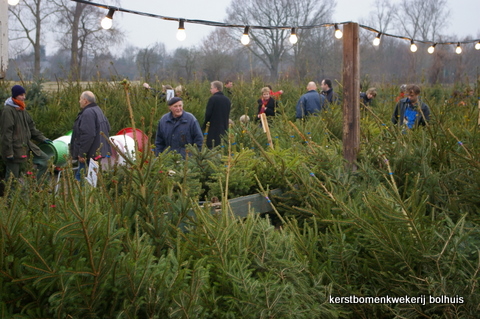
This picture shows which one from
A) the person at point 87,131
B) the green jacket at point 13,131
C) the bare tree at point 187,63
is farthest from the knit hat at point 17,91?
the bare tree at point 187,63

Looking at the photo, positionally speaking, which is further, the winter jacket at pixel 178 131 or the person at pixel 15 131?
the person at pixel 15 131

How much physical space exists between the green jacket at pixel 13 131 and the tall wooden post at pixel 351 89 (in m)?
4.44

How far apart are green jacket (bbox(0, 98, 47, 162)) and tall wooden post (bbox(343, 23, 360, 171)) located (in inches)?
175

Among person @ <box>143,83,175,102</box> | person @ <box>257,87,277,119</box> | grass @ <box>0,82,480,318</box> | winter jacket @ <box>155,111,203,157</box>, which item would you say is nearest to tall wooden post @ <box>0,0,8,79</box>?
person @ <box>143,83,175,102</box>

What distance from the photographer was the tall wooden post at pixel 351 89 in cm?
529

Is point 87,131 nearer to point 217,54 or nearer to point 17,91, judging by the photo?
point 17,91

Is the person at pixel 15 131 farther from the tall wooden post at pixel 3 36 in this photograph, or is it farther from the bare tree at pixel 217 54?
the bare tree at pixel 217 54

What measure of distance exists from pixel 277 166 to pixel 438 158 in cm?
148

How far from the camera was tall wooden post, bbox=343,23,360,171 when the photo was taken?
529 cm

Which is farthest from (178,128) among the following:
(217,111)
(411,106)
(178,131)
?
(411,106)

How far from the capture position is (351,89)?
17.6 ft

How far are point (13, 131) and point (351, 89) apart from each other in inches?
190

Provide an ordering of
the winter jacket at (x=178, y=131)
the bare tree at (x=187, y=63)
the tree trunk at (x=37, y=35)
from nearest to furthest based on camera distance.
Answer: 1. the winter jacket at (x=178, y=131)
2. the bare tree at (x=187, y=63)
3. the tree trunk at (x=37, y=35)

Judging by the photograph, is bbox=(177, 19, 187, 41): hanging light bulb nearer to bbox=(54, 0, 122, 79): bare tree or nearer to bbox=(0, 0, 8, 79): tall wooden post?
bbox=(0, 0, 8, 79): tall wooden post
